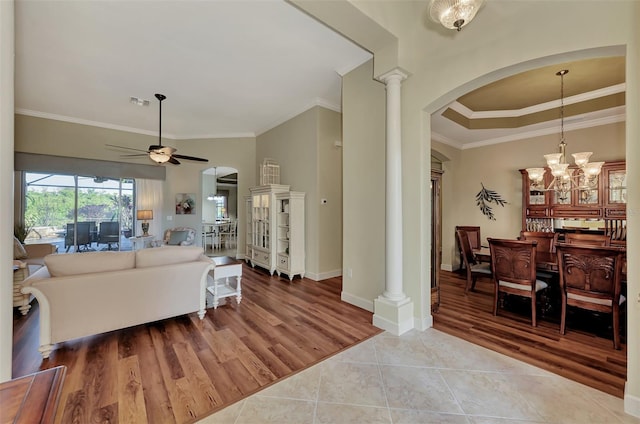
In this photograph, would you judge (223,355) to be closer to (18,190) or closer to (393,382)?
(393,382)

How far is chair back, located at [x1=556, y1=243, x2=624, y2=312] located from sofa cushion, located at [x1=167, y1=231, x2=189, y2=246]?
684 centimetres

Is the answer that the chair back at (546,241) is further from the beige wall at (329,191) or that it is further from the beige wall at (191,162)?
the beige wall at (191,162)

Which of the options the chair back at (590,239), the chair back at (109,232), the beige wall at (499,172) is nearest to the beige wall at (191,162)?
the chair back at (109,232)

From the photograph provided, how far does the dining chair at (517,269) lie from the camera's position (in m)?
2.98

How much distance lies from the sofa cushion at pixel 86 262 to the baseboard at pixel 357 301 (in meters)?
2.62

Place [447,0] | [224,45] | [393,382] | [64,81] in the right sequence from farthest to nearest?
[64,81] → [224,45] → [393,382] → [447,0]

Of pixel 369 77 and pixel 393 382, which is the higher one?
pixel 369 77

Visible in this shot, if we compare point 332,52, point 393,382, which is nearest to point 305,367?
point 393,382

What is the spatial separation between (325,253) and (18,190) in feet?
20.8

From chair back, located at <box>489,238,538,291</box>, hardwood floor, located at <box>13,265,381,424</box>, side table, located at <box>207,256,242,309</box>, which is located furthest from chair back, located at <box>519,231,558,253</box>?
side table, located at <box>207,256,242,309</box>

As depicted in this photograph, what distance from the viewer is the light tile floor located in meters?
1.67

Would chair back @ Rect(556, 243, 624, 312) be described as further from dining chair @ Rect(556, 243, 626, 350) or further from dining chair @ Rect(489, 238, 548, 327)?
dining chair @ Rect(489, 238, 548, 327)

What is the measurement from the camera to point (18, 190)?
5.24 m

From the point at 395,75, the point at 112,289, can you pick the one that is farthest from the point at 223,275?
the point at 395,75
